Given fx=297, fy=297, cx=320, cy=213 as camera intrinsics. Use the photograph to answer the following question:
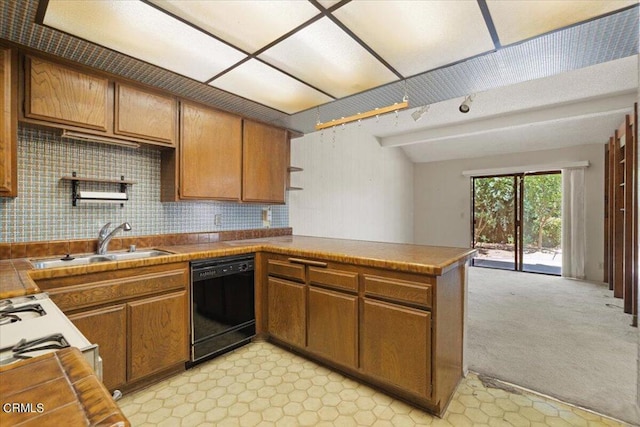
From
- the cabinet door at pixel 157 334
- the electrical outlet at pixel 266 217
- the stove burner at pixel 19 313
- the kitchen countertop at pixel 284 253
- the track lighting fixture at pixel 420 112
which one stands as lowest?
the cabinet door at pixel 157 334

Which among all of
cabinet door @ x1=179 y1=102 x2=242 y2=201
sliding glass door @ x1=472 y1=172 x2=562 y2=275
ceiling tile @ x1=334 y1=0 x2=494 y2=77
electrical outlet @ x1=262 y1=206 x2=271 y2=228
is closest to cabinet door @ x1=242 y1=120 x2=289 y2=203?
cabinet door @ x1=179 y1=102 x2=242 y2=201

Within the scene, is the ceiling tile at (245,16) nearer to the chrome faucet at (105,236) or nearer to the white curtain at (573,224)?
the chrome faucet at (105,236)

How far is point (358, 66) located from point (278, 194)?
164cm

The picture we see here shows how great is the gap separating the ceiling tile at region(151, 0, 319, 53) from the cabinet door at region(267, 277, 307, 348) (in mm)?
1737

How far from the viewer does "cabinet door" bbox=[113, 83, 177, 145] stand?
2.14m

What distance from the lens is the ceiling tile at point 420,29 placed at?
145cm

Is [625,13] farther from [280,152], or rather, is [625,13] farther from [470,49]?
[280,152]

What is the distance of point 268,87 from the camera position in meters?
2.35

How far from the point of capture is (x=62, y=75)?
1886 millimetres

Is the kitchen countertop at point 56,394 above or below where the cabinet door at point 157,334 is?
above

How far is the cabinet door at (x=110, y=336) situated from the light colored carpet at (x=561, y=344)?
2.47 m

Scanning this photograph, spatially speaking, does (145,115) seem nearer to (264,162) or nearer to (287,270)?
(264,162)

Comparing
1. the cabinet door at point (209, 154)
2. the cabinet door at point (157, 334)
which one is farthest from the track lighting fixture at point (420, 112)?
the cabinet door at point (157, 334)

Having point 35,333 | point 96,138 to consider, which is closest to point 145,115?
point 96,138
